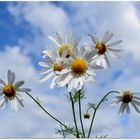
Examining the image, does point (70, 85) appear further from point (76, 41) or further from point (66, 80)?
point (76, 41)

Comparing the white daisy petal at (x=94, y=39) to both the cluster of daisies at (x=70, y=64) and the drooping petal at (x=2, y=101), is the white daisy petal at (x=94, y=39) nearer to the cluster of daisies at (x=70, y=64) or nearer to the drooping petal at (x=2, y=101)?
the cluster of daisies at (x=70, y=64)

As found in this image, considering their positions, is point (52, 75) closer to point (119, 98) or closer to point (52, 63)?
point (52, 63)

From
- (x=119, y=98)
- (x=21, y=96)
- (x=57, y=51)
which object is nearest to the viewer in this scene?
(x=57, y=51)

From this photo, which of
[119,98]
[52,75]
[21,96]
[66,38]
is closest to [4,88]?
[21,96]

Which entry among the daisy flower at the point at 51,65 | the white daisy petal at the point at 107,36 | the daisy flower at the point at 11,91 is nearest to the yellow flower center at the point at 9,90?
the daisy flower at the point at 11,91

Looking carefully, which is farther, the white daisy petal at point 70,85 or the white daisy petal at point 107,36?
the white daisy petal at point 107,36

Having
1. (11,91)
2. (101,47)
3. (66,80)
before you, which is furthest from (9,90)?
(101,47)
